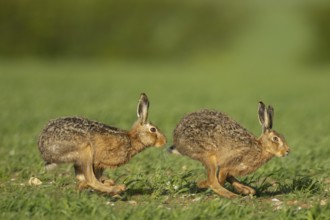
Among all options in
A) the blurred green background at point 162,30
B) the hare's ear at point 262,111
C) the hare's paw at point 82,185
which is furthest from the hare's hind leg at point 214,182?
the blurred green background at point 162,30

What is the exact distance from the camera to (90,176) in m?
8.16

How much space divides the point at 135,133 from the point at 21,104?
11.9 metres

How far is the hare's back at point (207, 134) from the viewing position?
8500mm

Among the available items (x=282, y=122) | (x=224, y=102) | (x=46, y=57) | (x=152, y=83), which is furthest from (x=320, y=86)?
(x=46, y=57)

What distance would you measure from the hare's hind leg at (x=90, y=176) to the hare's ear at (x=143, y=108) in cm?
92

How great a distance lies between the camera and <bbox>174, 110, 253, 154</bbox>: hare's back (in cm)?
850

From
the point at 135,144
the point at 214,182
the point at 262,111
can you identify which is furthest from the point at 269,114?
the point at 135,144

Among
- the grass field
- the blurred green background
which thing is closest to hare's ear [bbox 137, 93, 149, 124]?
the grass field

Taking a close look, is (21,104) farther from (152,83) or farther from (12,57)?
(12,57)

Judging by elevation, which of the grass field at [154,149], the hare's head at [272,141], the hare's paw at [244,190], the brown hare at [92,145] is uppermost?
the hare's head at [272,141]

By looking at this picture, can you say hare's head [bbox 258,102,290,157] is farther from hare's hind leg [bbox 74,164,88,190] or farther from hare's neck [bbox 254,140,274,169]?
hare's hind leg [bbox 74,164,88,190]

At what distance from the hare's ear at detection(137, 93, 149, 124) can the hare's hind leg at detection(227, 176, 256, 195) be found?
125cm

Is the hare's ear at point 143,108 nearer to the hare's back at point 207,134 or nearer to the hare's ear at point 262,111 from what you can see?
the hare's back at point 207,134

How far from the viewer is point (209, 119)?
873 centimetres
